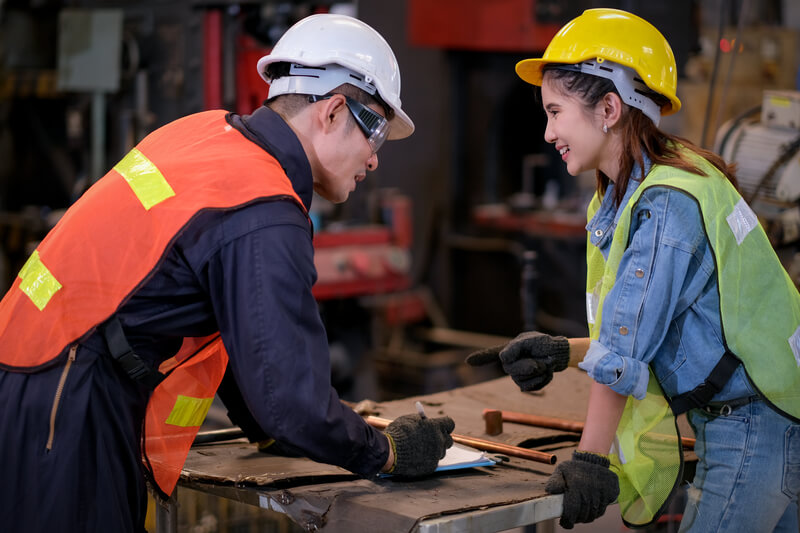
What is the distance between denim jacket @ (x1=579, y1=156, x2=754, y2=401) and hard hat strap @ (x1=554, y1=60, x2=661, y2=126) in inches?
9.3

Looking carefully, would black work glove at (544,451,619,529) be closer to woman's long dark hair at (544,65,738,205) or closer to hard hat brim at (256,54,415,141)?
woman's long dark hair at (544,65,738,205)

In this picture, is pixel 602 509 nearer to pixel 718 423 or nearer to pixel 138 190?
pixel 718 423

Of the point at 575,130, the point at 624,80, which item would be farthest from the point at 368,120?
the point at 624,80

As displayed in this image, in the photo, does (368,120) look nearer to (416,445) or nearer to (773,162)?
(416,445)

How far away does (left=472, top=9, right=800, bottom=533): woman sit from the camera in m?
1.90

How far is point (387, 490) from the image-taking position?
199cm

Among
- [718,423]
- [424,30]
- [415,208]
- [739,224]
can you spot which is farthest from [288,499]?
[415,208]

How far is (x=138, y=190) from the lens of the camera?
186 cm

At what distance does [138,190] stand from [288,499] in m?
0.69

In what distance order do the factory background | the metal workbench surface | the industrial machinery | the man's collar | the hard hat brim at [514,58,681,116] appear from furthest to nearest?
the factory background, the industrial machinery, the hard hat brim at [514,58,681,116], the man's collar, the metal workbench surface

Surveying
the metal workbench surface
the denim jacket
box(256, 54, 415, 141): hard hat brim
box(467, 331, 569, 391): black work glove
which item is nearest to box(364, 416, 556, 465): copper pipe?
the metal workbench surface

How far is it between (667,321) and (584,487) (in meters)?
0.37

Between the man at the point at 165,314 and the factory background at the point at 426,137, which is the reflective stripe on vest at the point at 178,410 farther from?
the factory background at the point at 426,137

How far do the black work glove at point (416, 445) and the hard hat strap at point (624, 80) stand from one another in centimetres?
82
